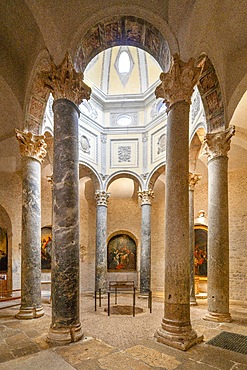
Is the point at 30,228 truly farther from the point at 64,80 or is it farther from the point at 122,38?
the point at 122,38

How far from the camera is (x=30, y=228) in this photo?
24.6 feet

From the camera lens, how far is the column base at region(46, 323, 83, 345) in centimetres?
477

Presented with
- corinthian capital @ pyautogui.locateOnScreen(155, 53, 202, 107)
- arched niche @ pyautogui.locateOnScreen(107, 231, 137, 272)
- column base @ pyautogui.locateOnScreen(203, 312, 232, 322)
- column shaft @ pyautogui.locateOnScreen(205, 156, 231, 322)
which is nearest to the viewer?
corinthian capital @ pyautogui.locateOnScreen(155, 53, 202, 107)

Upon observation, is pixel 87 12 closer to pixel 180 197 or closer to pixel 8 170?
pixel 180 197

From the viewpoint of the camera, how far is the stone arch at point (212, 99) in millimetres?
7253

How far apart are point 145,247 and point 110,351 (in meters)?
7.97

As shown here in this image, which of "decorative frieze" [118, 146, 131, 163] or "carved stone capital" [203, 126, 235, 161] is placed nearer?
"carved stone capital" [203, 126, 235, 161]

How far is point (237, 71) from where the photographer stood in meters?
7.21

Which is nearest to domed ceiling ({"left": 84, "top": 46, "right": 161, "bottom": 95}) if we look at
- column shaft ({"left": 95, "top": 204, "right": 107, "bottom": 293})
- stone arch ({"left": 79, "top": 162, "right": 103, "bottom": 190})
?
stone arch ({"left": 79, "top": 162, "right": 103, "bottom": 190})

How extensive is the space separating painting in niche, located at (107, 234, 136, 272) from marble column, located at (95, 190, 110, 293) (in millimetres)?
3597

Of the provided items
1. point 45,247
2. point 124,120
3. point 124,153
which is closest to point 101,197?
point 124,153

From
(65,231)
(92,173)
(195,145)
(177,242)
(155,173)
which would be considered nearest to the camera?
(177,242)

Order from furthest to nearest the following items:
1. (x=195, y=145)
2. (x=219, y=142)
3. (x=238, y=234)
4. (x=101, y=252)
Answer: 1. (x=101, y=252)
2. (x=238, y=234)
3. (x=195, y=145)
4. (x=219, y=142)

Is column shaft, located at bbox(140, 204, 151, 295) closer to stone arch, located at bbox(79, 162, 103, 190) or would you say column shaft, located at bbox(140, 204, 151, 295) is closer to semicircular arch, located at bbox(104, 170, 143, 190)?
semicircular arch, located at bbox(104, 170, 143, 190)
